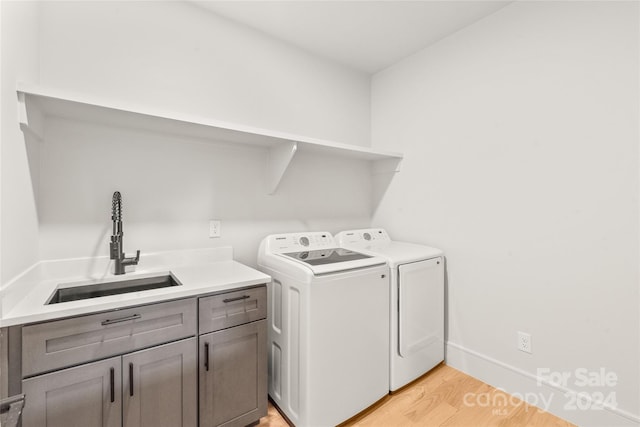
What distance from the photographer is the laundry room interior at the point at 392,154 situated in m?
1.41

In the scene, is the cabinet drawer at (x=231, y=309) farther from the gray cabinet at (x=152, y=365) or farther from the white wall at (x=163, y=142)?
the white wall at (x=163, y=142)

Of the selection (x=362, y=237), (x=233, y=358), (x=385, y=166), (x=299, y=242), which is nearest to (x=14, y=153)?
(x=233, y=358)

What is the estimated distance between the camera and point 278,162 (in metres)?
2.04

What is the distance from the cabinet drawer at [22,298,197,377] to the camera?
3.26 ft

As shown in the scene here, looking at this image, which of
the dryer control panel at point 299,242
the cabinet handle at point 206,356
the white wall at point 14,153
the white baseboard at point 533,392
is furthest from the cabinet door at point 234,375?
the white baseboard at point 533,392

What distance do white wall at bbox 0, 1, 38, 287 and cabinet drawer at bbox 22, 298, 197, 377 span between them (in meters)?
0.27

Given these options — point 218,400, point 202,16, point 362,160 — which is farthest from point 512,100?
point 218,400

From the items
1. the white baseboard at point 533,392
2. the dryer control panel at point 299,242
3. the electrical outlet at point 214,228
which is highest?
the electrical outlet at point 214,228

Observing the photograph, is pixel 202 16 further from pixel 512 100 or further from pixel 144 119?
pixel 512 100

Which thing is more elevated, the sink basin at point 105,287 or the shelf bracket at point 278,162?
the shelf bracket at point 278,162

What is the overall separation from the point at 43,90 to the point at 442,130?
2.37 metres

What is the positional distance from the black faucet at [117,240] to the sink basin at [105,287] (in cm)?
8

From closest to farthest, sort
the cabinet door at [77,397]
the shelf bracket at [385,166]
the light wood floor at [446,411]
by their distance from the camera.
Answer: the cabinet door at [77,397] → the light wood floor at [446,411] → the shelf bracket at [385,166]

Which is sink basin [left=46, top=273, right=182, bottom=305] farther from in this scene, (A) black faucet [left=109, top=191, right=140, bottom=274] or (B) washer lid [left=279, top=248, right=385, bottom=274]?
(B) washer lid [left=279, top=248, right=385, bottom=274]
